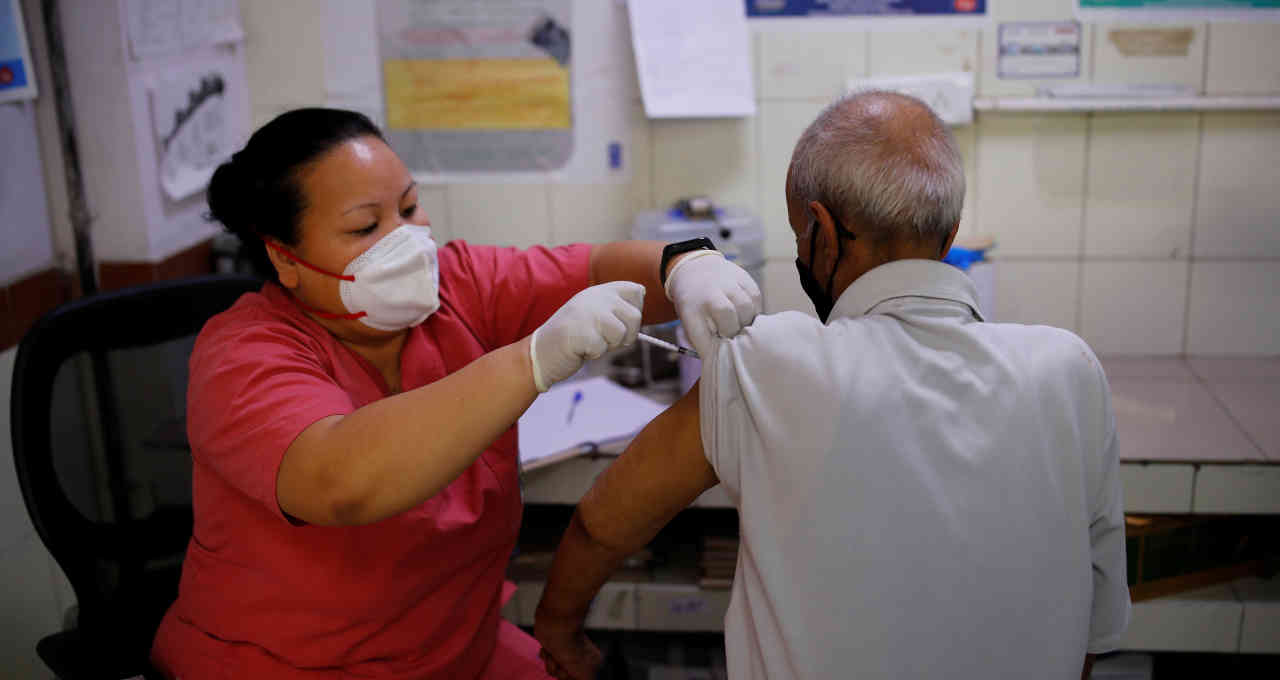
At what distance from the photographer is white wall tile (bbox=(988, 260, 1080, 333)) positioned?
2.50 m

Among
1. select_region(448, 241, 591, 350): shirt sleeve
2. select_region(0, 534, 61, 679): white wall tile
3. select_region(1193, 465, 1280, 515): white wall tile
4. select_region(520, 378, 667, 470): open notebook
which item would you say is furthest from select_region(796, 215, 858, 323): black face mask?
select_region(0, 534, 61, 679): white wall tile

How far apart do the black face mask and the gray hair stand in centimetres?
2

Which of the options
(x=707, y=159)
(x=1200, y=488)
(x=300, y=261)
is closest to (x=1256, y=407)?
(x=1200, y=488)

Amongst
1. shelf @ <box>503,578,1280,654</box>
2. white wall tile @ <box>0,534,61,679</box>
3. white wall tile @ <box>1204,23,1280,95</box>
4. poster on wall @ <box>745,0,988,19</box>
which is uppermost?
poster on wall @ <box>745,0,988,19</box>

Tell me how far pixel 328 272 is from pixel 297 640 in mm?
467

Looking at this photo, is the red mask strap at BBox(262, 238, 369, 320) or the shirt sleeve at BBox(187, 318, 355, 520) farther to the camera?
the red mask strap at BBox(262, 238, 369, 320)

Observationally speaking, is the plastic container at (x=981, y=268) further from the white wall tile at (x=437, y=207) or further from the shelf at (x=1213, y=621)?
the white wall tile at (x=437, y=207)

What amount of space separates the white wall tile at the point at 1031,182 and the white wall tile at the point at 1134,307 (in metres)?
0.11

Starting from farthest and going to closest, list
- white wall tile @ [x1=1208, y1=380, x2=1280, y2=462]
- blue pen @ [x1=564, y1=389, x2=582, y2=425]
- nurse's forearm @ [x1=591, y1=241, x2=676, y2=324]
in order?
blue pen @ [x1=564, y1=389, x2=582, y2=425]
white wall tile @ [x1=1208, y1=380, x2=1280, y2=462]
nurse's forearm @ [x1=591, y1=241, x2=676, y2=324]

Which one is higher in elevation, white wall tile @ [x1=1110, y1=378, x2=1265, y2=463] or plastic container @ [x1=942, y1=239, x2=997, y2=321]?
plastic container @ [x1=942, y1=239, x2=997, y2=321]

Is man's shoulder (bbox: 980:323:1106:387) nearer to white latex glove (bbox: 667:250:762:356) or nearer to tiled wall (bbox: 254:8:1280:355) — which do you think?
white latex glove (bbox: 667:250:762:356)

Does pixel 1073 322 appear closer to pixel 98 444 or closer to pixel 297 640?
pixel 297 640

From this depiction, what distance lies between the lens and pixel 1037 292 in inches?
99.2

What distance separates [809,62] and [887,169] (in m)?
1.33
